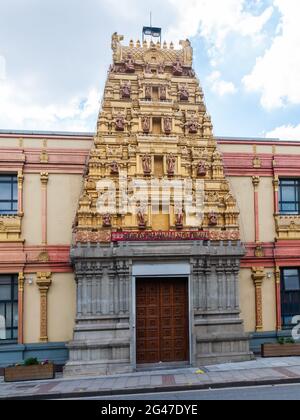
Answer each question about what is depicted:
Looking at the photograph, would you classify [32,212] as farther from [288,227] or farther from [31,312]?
[288,227]

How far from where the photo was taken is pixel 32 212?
821 inches

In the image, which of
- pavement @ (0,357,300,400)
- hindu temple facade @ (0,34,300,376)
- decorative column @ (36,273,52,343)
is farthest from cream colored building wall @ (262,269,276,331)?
decorative column @ (36,273,52,343)

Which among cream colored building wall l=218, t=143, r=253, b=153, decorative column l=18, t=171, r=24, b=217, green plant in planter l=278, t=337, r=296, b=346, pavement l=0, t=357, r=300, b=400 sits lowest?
pavement l=0, t=357, r=300, b=400

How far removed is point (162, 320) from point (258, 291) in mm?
5572

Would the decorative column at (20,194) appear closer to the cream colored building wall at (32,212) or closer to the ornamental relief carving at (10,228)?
the cream colored building wall at (32,212)

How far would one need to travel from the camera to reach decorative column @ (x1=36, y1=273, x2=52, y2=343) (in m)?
20.0

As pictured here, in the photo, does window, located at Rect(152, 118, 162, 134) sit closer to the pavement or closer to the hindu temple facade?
the hindu temple facade

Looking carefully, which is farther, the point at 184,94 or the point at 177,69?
the point at 177,69

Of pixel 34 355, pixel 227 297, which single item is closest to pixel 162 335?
pixel 227 297

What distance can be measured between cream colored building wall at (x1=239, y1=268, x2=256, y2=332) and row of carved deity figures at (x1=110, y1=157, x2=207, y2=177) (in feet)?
18.1

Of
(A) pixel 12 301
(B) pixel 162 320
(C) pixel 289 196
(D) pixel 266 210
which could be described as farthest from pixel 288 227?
(A) pixel 12 301

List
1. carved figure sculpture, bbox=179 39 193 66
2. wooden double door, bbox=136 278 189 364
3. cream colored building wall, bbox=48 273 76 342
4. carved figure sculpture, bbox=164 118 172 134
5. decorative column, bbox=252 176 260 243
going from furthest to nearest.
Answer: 1. carved figure sculpture, bbox=179 39 193 66
2. decorative column, bbox=252 176 260 243
3. carved figure sculpture, bbox=164 118 172 134
4. cream colored building wall, bbox=48 273 76 342
5. wooden double door, bbox=136 278 189 364

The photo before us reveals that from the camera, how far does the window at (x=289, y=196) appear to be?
23000 millimetres
